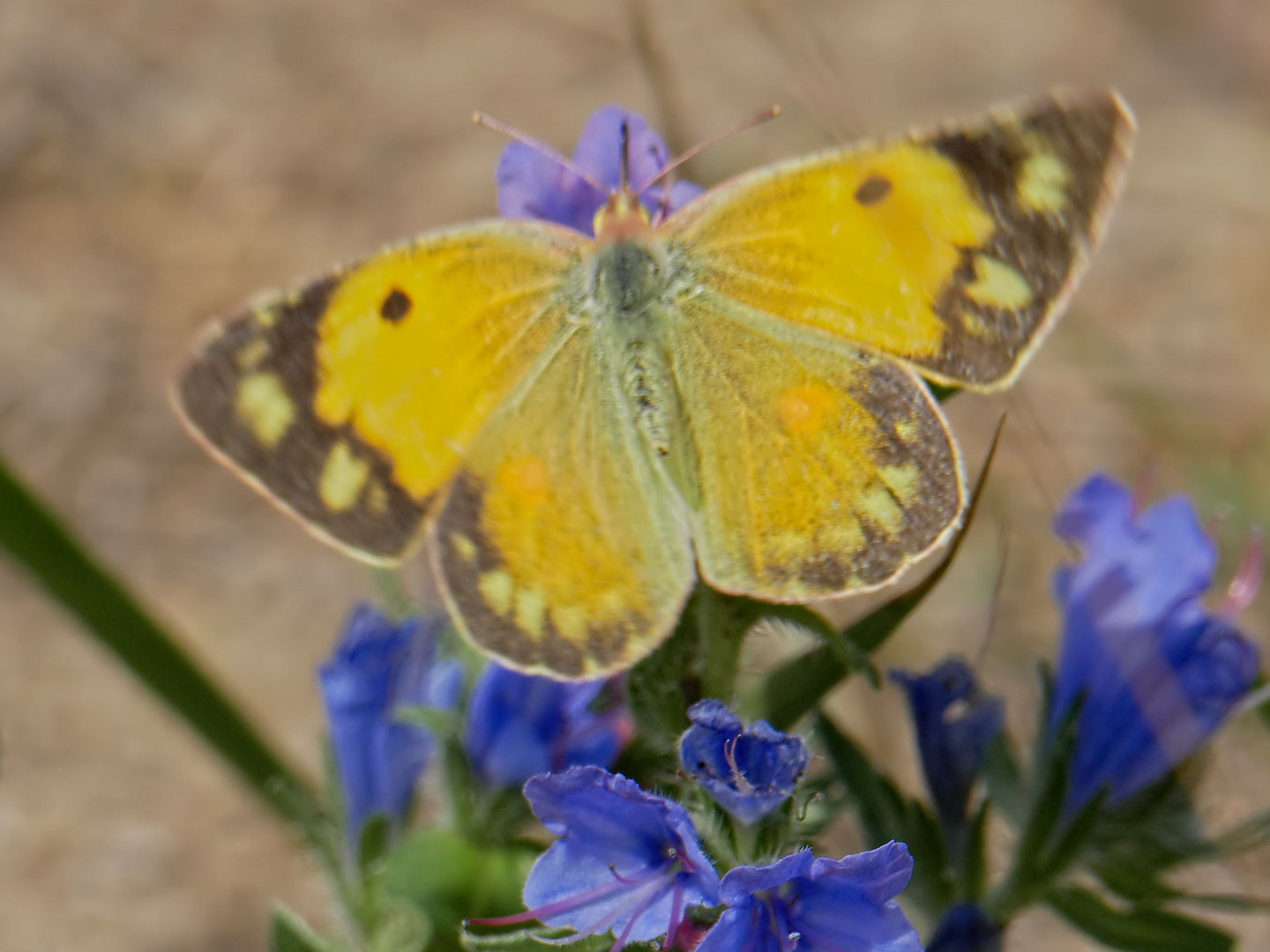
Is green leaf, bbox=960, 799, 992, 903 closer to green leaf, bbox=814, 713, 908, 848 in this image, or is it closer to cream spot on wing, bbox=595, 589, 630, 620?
green leaf, bbox=814, 713, 908, 848

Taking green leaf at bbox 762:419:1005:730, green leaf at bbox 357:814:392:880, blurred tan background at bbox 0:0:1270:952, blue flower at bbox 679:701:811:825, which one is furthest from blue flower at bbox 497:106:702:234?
blurred tan background at bbox 0:0:1270:952

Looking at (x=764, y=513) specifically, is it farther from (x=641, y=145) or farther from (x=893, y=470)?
(x=641, y=145)

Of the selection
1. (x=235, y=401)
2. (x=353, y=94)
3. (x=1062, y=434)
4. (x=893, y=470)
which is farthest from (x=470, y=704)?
(x=353, y=94)

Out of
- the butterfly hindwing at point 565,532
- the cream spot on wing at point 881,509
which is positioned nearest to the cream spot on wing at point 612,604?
the butterfly hindwing at point 565,532

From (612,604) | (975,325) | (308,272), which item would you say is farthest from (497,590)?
(308,272)

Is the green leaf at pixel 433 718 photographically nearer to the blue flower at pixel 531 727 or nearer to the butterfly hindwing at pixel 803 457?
the blue flower at pixel 531 727

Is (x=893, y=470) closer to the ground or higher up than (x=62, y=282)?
higher up
